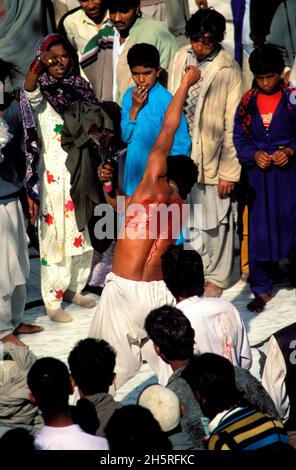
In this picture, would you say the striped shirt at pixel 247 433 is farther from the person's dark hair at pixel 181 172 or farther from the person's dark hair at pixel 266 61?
the person's dark hair at pixel 266 61

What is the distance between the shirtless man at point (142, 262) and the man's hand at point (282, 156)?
5.81ft

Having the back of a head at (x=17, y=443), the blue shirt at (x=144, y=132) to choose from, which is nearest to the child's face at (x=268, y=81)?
the blue shirt at (x=144, y=132)

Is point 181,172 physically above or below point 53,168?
above

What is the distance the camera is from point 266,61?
888 centimetres

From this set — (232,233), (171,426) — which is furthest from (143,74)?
(171,426)

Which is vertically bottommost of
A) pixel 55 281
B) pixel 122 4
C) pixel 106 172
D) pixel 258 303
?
pixel 258 303

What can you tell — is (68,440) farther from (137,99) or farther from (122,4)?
(122,4)

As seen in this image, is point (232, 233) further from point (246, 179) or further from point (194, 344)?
point (194, 344)

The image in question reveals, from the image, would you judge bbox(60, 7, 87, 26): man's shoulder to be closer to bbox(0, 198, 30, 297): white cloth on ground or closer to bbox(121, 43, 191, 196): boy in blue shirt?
bbox(121, 43, 191, 196): boy in blue shirt

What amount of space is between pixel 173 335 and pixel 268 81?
345 cm

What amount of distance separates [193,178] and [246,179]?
201 cm

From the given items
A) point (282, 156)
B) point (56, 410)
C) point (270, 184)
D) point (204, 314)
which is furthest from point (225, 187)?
point (56, 410)

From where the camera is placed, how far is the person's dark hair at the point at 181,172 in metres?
7.44

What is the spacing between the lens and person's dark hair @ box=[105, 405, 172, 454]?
199 inches
